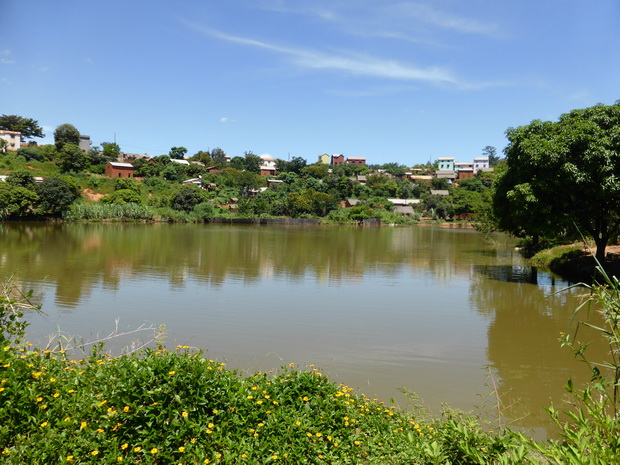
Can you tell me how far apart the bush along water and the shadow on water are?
41.4 ft

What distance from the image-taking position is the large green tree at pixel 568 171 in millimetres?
12567

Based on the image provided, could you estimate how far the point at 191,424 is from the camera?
335 centimetres

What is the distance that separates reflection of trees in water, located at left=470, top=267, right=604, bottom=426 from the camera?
5.96m

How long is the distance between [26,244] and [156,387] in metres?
24.4

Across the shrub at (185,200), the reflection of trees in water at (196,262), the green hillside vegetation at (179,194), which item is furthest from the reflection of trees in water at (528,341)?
the shrub at (185,200)

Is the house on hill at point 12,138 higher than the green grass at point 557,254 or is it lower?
higher

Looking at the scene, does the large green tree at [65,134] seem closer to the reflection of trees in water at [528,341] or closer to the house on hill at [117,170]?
the house on hill at [117,170]

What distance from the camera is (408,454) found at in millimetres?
3473

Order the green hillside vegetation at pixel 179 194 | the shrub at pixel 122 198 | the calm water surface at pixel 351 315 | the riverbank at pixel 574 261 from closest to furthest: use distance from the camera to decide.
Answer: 1. the calm water surface at pixel 351 315
2. the riverbank at pixel 574 261
3. the green hillside vegetation at pixel 179 194
4. the shrub at pixel 122 198

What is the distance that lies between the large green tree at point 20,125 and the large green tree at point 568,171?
269 ft

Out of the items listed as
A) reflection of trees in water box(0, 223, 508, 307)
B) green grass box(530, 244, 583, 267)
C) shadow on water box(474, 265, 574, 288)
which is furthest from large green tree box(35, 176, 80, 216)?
green grass box(530, 244, 583, 267)

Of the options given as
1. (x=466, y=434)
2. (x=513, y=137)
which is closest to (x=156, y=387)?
(x=466, y=434)

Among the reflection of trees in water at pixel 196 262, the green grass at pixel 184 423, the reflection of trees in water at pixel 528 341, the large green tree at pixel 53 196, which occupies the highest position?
the large green tree at pixel 53 196

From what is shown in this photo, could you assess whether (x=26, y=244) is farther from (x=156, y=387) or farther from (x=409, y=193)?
(x=409, y=193)
